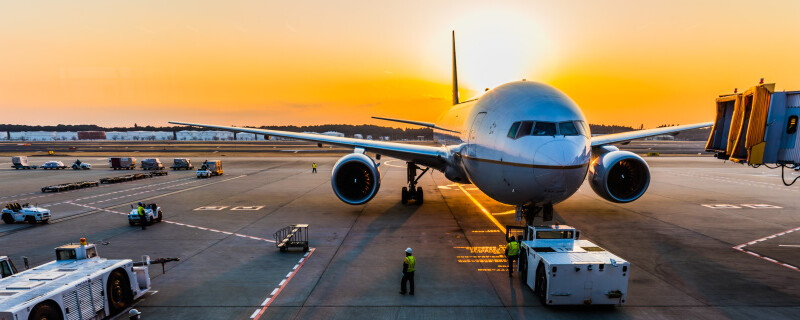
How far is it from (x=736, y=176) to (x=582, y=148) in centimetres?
3917

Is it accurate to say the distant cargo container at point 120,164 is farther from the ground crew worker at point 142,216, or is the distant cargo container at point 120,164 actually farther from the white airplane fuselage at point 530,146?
the white airplane fuselage at point 530,146

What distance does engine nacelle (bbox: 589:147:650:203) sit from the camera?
607 inches

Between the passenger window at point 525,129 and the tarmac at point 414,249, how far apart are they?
4.38 m

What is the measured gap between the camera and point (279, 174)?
130ft

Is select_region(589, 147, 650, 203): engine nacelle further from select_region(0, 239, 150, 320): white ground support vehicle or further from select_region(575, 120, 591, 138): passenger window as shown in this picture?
select_region(0, 239, 150, 320): white ground support vehicle

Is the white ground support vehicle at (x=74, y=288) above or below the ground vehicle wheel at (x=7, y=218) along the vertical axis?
above

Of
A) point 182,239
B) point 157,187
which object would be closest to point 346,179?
point 182,239

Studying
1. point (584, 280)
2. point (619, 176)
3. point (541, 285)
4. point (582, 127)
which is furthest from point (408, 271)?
point (619, 176)

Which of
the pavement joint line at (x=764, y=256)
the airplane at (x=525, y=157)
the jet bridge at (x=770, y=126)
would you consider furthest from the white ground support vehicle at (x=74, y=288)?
the pavement joint line at (x=764, y=256)

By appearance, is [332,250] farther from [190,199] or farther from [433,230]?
[190,199]

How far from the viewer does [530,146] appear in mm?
10750

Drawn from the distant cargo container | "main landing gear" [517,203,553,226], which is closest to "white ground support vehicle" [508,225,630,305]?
"main landing gear" [517,203,553,226]

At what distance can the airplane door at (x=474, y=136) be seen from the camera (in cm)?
1394

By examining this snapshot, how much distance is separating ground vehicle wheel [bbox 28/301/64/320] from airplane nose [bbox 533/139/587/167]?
1176cm
